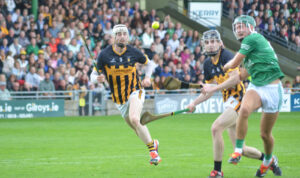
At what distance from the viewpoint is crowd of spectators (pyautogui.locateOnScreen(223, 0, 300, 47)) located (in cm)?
3058

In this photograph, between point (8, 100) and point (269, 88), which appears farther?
point (8, 100)

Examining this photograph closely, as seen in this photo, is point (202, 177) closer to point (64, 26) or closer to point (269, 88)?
point (269, 88)

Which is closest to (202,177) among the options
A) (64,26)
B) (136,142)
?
(136,142)

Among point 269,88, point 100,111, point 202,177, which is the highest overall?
point 269,88

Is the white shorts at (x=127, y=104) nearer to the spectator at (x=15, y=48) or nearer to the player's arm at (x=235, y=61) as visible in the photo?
the player's arm at (x=235, y=61)

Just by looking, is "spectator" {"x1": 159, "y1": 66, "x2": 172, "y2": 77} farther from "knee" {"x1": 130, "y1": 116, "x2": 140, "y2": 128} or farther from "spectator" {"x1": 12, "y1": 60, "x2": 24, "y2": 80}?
"knee" {"x1": 130, "y1": 116, "x2": 140, "y2": 128}

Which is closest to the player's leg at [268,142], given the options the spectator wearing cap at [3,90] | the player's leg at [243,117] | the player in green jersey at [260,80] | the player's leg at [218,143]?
the player in green jersey at [260,80]

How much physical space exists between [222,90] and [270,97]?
0.79 meters

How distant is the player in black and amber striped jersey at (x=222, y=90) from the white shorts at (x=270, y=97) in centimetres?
38

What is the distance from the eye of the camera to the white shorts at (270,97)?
25.5 ft

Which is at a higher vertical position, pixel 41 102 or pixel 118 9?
pixel 118 9

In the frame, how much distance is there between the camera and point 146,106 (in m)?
23.2

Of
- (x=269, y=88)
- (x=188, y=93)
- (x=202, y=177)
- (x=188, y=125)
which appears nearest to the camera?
(x=269, y=88)

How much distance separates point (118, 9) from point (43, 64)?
17.9 ft
